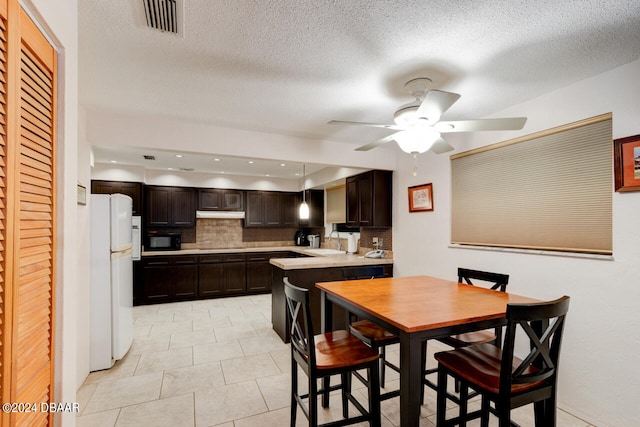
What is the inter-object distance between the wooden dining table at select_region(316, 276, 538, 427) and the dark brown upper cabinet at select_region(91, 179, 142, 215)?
4.26m

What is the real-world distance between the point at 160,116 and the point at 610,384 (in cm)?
420

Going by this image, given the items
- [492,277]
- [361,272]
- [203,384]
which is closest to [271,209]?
[361,272]

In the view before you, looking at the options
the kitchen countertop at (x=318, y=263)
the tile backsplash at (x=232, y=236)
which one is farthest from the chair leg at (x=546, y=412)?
the tile backsplash at (x=232, y=236)

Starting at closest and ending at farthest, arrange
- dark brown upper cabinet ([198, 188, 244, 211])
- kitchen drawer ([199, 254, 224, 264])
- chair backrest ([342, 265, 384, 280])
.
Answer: chair backrest ([342, 265, 384, 280]) < kitchen drawer ([199, 254, 224, 264]) < dark brown upper cabinet ([198, 188, 244, 211])

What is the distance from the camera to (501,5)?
4.74ft

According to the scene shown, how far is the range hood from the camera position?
581 centimetres

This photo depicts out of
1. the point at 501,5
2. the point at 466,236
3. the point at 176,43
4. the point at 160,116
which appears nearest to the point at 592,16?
the point at 501,5

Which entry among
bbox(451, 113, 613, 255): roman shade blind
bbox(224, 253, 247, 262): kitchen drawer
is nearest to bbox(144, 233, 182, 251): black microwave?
bbox(224, 253, 247, 262): kitchen drawer

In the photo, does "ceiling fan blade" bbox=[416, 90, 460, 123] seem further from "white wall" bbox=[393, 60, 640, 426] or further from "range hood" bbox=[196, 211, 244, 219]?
"range hood" bbox=[196, 211, 244, 219]

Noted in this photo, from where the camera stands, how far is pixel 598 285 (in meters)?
2.09

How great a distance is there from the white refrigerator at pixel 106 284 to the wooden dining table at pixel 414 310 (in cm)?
215

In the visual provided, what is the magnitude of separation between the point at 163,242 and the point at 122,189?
3.70 ft

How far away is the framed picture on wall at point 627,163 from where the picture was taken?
188 centimetres

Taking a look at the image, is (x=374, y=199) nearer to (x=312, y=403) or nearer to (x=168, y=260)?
(x=312, y=403)
